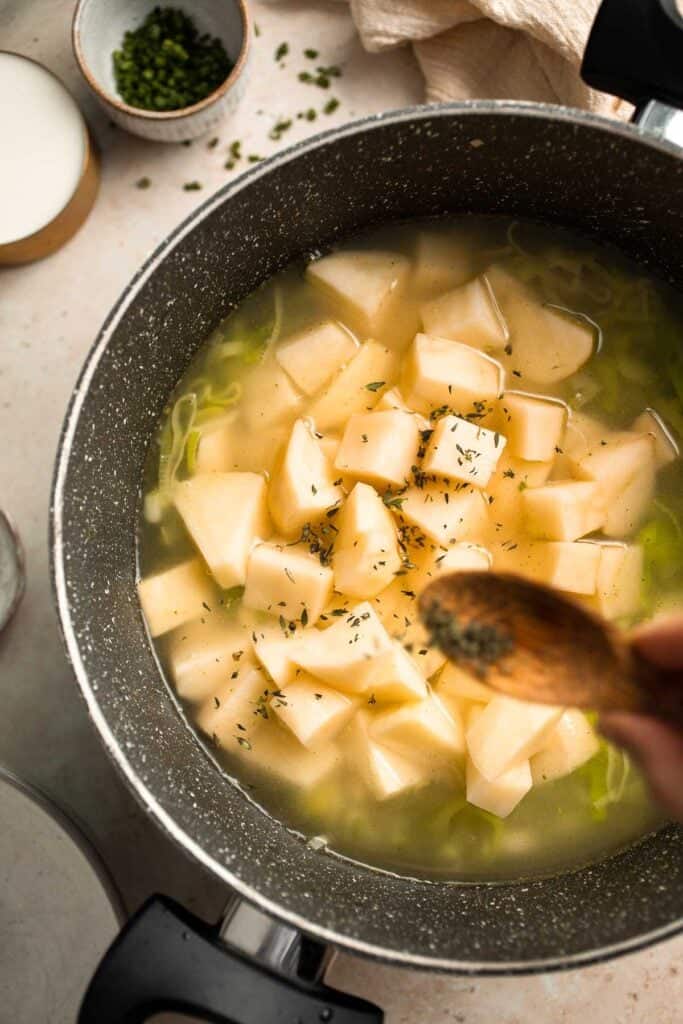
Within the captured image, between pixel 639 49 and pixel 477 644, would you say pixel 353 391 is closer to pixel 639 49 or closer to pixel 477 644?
pixel 639 49

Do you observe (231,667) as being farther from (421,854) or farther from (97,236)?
(97,236)

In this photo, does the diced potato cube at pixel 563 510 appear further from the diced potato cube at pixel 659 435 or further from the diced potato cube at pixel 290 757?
the diced potato cube at pixel 290 757

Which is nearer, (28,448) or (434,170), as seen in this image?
(434,170)

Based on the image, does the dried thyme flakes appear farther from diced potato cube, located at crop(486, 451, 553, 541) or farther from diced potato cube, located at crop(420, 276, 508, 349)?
diced potato cube, located at crop(420, 276, 508, 349)

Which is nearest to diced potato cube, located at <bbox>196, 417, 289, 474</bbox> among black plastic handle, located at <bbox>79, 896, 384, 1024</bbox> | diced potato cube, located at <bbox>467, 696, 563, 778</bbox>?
diced potato cube, located at <bbox>467, 696, 563, 778</bbox>

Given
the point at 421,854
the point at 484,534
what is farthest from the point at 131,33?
the point at 421,854

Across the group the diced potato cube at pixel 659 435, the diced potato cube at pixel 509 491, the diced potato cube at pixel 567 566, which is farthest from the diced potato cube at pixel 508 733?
the diced potato cube at pixel 659 435
